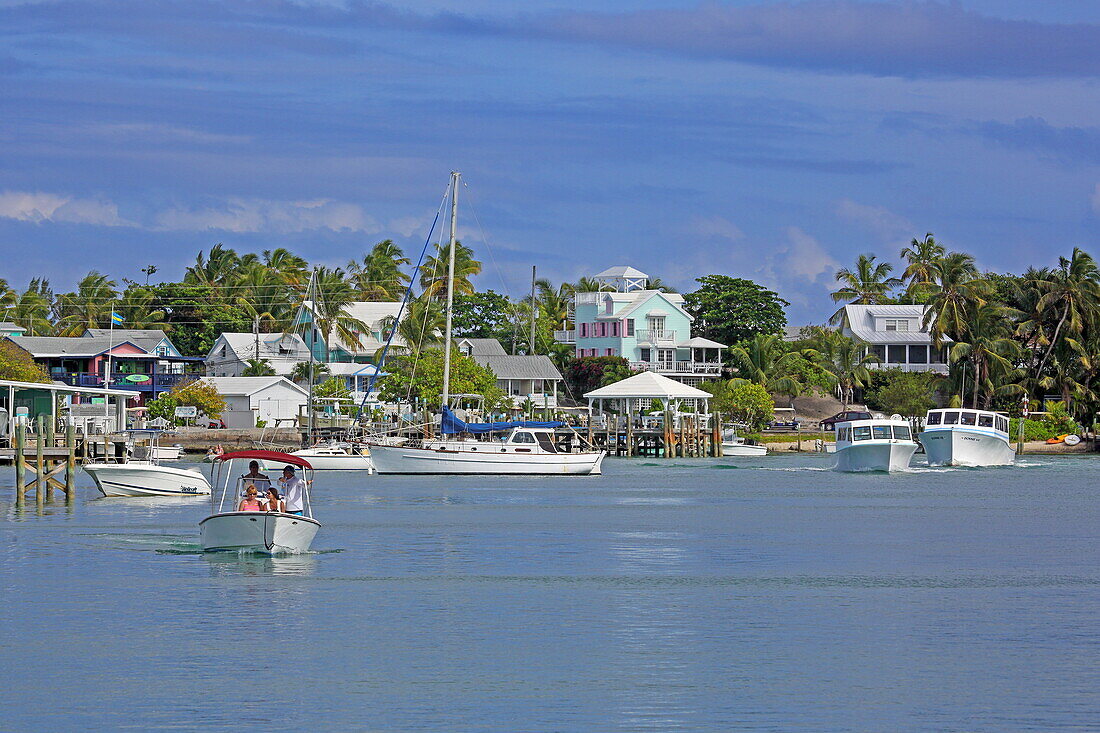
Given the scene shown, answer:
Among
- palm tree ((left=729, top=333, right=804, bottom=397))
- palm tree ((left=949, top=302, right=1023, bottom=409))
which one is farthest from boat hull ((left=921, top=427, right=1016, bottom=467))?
palm tree ((left=729, top=333, right=804, bottom=397))

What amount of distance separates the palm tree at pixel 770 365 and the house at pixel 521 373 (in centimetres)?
1488

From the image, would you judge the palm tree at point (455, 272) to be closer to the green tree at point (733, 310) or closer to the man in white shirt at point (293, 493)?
the green tree at point (733, 310)

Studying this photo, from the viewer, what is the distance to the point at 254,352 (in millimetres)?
126062

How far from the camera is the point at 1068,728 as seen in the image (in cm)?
2017

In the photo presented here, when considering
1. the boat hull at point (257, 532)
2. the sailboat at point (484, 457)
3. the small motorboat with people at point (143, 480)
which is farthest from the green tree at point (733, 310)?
the boat hull at point (257, 532)

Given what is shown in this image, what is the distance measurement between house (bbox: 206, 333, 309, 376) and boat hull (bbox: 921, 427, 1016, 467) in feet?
186

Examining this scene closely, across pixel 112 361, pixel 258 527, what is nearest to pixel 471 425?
pixel 112 361

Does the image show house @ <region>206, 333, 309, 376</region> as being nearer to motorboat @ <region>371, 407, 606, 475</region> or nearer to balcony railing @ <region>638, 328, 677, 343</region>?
balcony railing @ <region>638, 328, 677, 343</region>

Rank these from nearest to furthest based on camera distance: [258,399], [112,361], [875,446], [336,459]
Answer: [336,459]
[875,446]
[258,399]
[112,361]

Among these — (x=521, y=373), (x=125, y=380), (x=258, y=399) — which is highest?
(x=521, y=373)

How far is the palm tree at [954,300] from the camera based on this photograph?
375ft

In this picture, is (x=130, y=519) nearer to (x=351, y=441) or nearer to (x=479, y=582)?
(x=479, y=582)

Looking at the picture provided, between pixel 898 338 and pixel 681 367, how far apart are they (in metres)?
18.6

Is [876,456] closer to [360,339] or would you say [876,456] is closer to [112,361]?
[360,339]
